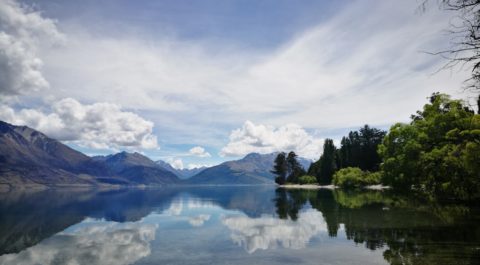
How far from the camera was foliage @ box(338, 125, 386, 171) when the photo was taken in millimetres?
Answer: 169750

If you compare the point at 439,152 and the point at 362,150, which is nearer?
the point at 439,152

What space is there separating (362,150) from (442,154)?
120m

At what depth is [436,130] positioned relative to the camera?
64812mm

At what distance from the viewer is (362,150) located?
17475 centimetres

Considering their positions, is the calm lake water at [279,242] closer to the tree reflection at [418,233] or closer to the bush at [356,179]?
the tree reflection at [418,233]

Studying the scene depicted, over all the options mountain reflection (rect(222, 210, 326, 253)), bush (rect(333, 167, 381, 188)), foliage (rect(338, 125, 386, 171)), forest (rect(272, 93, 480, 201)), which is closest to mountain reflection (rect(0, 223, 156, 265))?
mountain reflection (rect(222, 210, 326, 253))

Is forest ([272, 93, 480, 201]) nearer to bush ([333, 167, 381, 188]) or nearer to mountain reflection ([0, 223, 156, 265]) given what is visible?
mountain reflection ([0, 223, 156, 265])

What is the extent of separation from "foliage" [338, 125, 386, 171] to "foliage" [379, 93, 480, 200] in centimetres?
9278

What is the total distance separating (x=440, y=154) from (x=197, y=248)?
46231 millimetres

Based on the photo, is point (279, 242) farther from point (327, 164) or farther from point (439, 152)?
point (327, 164)

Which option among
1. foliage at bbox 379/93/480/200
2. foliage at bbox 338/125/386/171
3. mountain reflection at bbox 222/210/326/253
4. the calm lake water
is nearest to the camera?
the calm lake water

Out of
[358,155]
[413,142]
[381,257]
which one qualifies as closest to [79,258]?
[381,257]

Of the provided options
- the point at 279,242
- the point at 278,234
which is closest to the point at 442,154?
the point at 278,234

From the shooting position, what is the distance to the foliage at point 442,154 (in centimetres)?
5228
